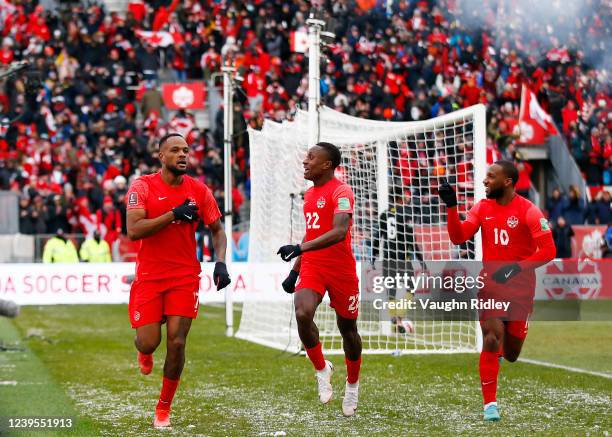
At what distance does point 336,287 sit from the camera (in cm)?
934

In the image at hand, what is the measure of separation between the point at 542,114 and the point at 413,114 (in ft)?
9.81

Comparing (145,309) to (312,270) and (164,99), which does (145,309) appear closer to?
(312,270)

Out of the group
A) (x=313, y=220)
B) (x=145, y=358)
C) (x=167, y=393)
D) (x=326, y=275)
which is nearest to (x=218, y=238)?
(x=313, y=220)

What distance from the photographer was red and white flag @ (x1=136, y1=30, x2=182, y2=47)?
30542 millimetres

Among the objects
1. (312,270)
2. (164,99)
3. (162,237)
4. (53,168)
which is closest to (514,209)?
(312,270)

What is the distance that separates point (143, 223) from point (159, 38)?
22.6 metres

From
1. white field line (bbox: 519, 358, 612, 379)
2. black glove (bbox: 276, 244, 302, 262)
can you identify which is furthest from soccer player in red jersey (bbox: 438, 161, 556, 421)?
white field line (bbox: 519, 358, 612, 379)

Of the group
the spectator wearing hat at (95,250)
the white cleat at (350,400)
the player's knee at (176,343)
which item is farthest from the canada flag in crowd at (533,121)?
the player's knee at (176,343)

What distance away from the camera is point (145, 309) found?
8.75m

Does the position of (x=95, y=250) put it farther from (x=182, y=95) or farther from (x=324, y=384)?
(x=324, y=384)

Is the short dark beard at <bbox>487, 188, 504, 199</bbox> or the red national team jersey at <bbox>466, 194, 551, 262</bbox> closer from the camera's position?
the red national team jersey at <bbox>466, 194, 551, 262</bbox>

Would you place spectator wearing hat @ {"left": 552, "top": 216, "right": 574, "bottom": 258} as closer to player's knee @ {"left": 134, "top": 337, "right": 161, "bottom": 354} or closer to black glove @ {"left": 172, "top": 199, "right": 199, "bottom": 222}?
player's knee @ {"left": 134, "top": 337, "right": 161, "bottom": 354}

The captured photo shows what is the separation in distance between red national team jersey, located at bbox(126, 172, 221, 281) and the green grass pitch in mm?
1135

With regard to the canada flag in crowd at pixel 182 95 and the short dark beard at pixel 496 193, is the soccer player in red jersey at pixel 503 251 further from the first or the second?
the canada flag in crowd at pixel 182 95
